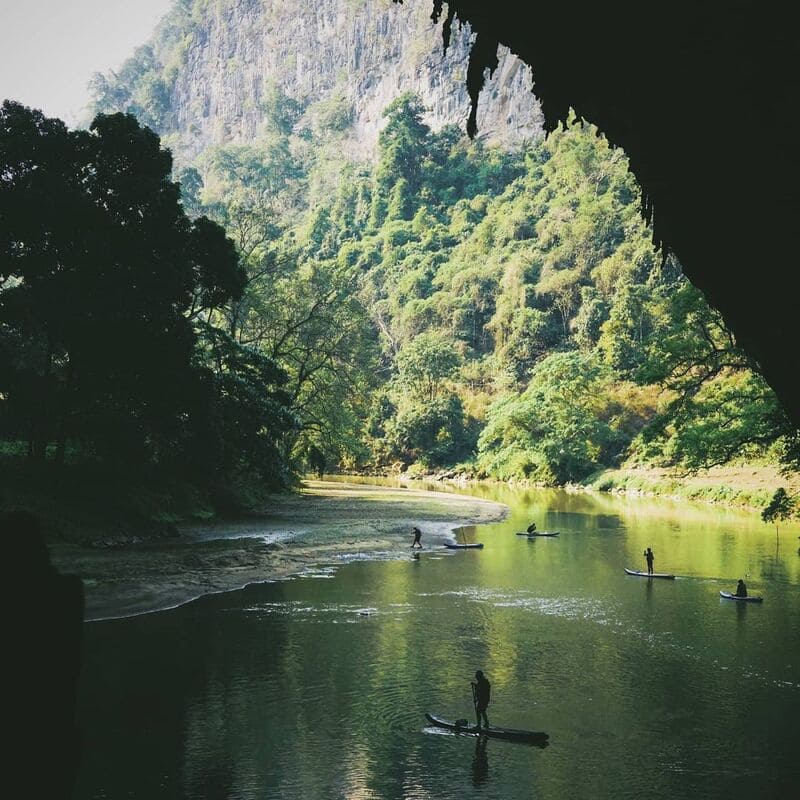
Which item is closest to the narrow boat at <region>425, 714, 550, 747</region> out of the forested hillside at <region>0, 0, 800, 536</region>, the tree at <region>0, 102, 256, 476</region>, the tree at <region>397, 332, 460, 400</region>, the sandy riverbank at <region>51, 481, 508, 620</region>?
the forested hillside at <region>0, 0, 800, 536</region>

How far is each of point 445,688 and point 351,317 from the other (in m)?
44.6

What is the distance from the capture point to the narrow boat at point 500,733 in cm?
1344

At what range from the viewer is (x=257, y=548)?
105 ft

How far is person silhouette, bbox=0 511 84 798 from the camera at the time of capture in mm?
3473

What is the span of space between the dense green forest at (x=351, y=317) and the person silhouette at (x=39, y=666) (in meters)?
4.98

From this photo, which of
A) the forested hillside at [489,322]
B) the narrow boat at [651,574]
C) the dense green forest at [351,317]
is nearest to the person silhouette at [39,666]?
the dense green forest at [351,317]

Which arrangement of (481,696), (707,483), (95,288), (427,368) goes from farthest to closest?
(427,368) < (707,483) < (95,288) < (481,696)

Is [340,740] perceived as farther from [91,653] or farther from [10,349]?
[10,349]

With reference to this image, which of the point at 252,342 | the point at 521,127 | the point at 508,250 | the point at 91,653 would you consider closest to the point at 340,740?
the point at 91,653

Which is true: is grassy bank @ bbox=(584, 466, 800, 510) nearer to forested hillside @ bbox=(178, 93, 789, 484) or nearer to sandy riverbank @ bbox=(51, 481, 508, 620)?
forested hillside @ bbox=(178, 93, 789, 484)

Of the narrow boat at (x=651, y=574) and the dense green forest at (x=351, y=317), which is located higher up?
the dense green forest at (x=351, y=317)

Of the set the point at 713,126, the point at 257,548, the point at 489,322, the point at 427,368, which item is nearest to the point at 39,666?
the point at 713,126

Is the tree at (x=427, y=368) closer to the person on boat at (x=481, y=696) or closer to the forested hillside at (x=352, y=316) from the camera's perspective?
the forested hillside at (x=352, y=316)

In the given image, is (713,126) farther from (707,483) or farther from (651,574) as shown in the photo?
(707,483)
